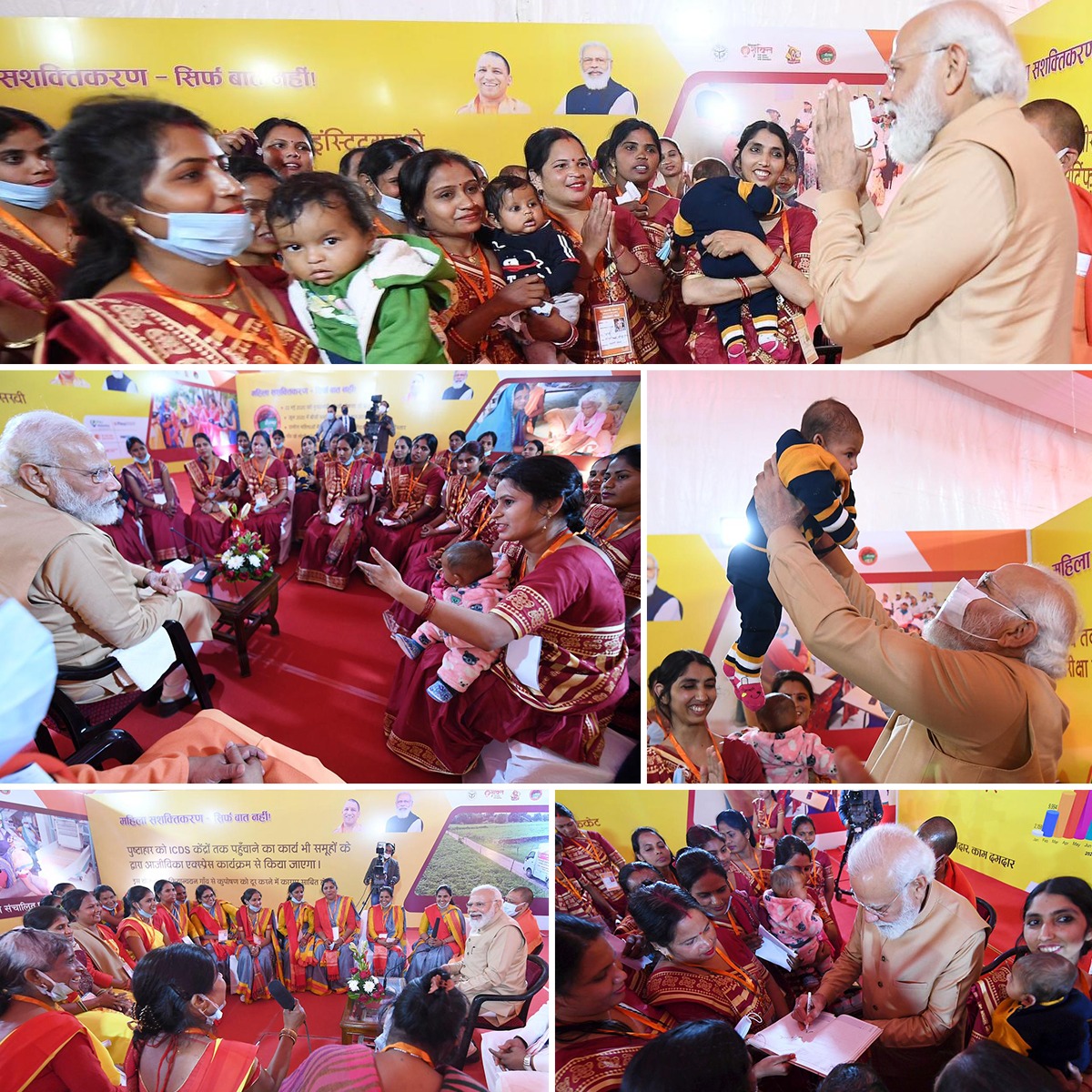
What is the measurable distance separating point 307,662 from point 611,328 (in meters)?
1.23

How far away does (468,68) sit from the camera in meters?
2.59

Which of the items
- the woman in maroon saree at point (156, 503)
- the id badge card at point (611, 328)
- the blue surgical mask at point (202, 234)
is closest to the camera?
the blue surgical mask at point (202, 234)

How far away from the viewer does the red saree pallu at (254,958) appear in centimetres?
220

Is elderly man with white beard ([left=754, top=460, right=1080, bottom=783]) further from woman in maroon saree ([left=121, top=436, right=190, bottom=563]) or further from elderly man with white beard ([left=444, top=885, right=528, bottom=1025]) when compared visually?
woman in maroon saree ([left=121, top=436, right=190, bottom=563])

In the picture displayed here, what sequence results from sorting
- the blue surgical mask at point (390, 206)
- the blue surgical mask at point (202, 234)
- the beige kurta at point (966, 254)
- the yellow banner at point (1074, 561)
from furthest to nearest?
1. the blue surgical mask at point (390, 206)
2. the yellow banner at point (1074, 561)
3. the blue surgical mask at point (202, 234)
4. the beige kurta at point (966, 254)

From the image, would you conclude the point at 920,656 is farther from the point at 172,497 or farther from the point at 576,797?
the point at 172,497

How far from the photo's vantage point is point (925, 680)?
203 centimetres

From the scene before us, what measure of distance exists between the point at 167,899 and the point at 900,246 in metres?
2.19

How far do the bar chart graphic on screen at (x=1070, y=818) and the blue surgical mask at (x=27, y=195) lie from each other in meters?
2.81

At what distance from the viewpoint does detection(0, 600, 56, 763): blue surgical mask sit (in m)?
1.94

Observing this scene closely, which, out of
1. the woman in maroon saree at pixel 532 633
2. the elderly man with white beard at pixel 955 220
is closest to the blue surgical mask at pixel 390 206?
the woman in maroon saree at pixel 532 633

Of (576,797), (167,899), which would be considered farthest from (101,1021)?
(576,797)

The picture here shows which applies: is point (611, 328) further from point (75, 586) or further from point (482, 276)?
point (75, 586)

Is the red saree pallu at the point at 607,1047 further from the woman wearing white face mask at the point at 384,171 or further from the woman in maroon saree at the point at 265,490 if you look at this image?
the woman wearing white face mask at the point at 384,171
